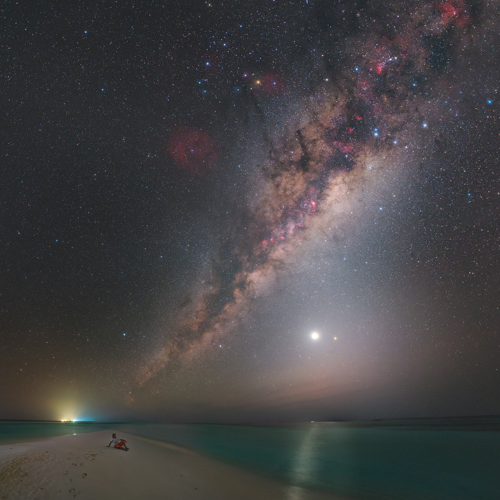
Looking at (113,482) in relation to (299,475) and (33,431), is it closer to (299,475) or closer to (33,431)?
(299,475)

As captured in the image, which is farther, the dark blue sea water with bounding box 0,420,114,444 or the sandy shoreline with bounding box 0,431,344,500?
the dark blue sea water with bounding box 0,420,114,444

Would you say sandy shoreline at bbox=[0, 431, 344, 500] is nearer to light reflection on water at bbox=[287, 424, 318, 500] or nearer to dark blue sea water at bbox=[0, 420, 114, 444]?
light reflection on water at bbox=[287, 424, 318, 500]

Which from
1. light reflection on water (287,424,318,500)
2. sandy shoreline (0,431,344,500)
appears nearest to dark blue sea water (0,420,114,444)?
sandy shoreline (0,431,344,500)

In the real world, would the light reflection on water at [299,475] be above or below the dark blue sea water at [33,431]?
above

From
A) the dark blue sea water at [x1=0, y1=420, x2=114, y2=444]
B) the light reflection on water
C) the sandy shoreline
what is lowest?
the dark blue sea water at [x1=0, y1=420, x2=114, y2=444]

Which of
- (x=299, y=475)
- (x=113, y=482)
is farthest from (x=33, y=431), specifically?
(x=113, y=482)

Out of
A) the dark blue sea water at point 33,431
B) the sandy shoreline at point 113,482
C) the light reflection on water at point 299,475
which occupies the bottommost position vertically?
the dark blue sea water at point 33,431

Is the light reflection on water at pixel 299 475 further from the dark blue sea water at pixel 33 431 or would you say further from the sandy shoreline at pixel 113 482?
the dark blue sea water at pixel 33 431

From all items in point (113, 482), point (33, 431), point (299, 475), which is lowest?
point (33, 431)

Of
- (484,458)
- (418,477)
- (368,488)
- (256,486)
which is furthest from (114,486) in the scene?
(484,458)

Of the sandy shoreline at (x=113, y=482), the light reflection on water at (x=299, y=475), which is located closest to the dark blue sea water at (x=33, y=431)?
the sandy shoreline at (x=113, y=482)

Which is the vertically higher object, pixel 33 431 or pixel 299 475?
pixel 299 475

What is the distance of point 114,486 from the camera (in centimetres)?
895

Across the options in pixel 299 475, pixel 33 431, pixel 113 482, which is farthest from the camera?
pixel 33 431
